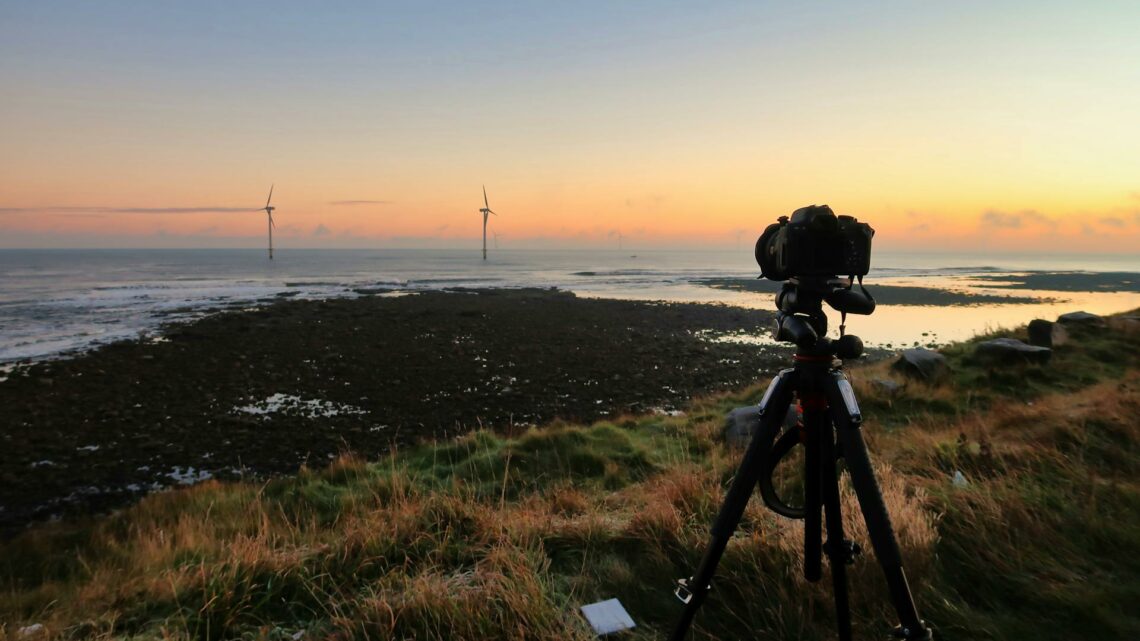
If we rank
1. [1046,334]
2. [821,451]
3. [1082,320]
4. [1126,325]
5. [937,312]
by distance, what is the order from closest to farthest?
[821,451] < [1046,334] < [1126,325] < [1082,320] < [937,312]

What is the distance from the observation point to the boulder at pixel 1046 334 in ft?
40.5

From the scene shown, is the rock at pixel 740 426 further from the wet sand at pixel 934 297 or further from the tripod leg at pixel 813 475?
the wet sand at pixel 934 297

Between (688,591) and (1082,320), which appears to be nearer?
(688,591)

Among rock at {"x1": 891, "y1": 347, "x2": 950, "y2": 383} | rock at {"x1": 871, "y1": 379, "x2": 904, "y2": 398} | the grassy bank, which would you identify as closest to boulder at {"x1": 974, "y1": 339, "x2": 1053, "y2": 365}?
rock at {"x1": 891, "y1": 347, "x2": 950, "y2": 383}

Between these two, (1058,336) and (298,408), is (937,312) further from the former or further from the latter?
(298,408)

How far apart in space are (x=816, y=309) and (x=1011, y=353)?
12.1m

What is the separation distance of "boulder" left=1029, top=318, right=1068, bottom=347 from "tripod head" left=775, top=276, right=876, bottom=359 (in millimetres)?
13842

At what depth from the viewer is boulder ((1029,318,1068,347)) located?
40.5 ft

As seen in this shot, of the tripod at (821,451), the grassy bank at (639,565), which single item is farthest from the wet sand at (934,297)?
the tripod at (821,451)

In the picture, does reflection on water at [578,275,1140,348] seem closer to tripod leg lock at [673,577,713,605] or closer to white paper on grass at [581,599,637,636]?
white paper on grass at [581,599,637,636]

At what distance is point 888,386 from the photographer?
9.95 meters

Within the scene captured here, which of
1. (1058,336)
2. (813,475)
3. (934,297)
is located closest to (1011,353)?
(1058,336)

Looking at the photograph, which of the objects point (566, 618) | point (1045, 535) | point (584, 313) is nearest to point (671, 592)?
point (566, 618)

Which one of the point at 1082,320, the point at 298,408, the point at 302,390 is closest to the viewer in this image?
the point at 1082,320
